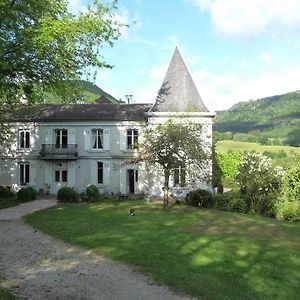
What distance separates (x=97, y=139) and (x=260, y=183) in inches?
590

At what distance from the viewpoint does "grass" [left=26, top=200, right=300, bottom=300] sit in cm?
927

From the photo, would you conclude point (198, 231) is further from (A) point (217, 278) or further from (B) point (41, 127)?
(B) point (41, 127)

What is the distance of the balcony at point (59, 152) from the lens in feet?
106

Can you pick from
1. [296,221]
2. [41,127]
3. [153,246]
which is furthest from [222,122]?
[153,246]

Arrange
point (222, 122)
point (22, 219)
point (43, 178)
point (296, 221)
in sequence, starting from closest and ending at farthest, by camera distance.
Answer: point (22, 219) < point (296, 221) < point (43, 178) < point (222, 122)

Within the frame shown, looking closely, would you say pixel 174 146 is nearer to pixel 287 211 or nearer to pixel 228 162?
pixel 287 211

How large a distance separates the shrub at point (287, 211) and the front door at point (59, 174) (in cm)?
1785

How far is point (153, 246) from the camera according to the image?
12.7 meters

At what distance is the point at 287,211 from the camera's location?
2223 centimetres

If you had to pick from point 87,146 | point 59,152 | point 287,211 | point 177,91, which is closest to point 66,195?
point 59,152

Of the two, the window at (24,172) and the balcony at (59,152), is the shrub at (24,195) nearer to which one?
the balcony at (59,152)

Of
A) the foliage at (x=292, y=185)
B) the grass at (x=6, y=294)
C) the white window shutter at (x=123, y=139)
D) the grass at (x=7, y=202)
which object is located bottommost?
the grass at (x=7, y=202)

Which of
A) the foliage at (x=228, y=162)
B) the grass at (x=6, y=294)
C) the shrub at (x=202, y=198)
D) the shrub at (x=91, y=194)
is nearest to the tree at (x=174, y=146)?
the shrub at (x=202, y=198)

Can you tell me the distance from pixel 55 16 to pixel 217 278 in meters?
14.2
